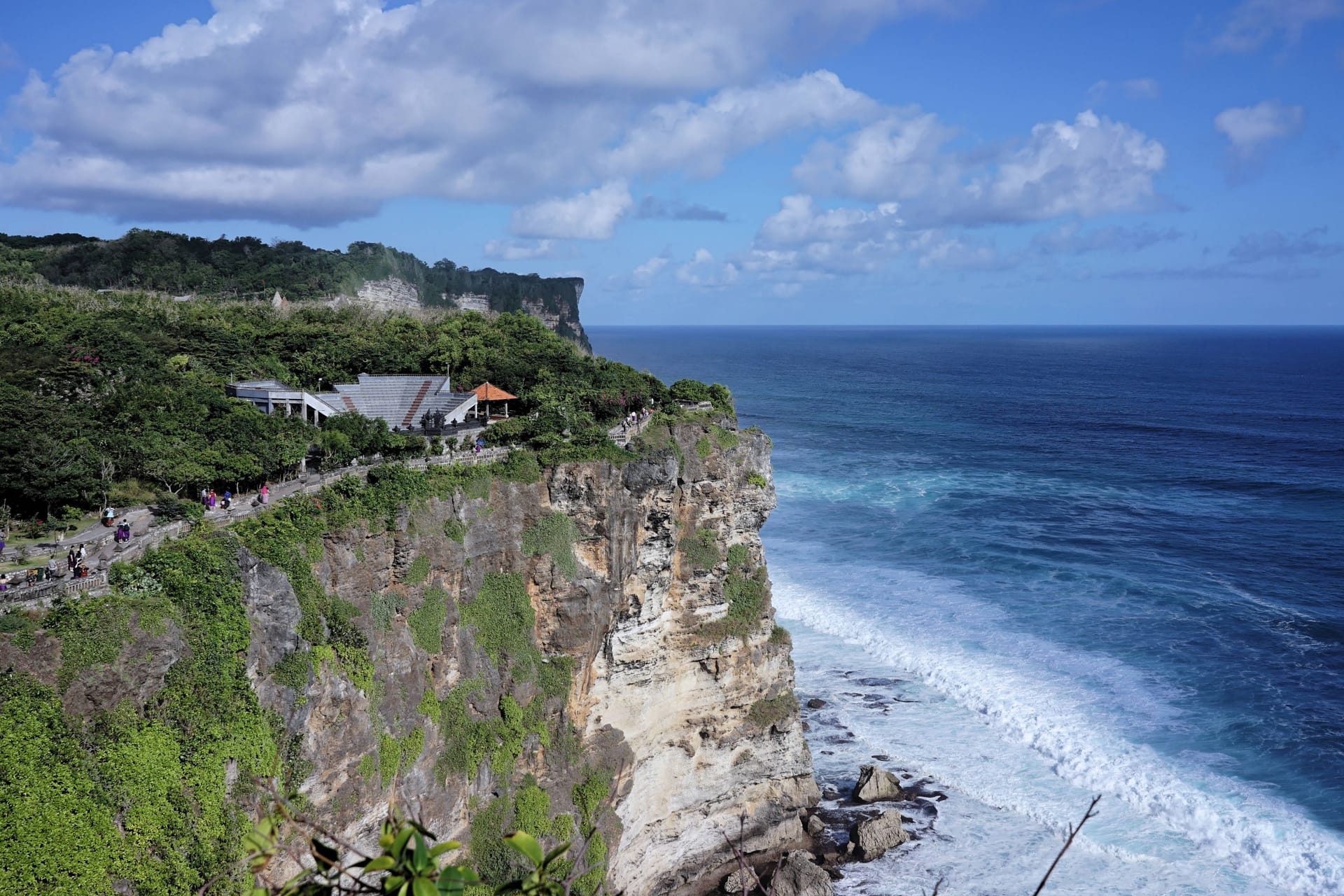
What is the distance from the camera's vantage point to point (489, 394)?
42.2m

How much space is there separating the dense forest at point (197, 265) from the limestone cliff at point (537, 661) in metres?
52.0

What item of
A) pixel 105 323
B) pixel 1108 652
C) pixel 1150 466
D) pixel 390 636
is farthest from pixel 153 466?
pixel 1150 466

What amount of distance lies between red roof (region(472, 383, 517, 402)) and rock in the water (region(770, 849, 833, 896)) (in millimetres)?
22572

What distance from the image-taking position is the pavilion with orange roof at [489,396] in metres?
41.9

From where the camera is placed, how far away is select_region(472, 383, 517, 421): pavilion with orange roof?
41.9 metres

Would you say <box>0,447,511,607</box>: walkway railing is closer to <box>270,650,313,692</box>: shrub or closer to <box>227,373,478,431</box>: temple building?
<box>270,650,313,692</box>: shrub

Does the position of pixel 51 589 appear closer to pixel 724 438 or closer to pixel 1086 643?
pixel 724 438

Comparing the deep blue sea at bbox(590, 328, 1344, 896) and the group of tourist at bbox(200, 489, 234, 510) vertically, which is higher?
the group of tourist at bbox(200, 489, 234, 510)

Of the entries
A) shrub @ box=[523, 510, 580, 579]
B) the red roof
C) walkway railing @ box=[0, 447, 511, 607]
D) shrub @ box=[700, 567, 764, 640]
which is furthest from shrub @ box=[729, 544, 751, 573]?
the red roof

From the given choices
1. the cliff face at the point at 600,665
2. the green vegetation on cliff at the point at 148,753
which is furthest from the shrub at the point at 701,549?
the green vegetation on cliff at the point at 148,753

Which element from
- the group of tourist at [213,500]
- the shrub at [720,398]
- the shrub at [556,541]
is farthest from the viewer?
the shrub at [720,398]

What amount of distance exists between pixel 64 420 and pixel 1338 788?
45.3 metres

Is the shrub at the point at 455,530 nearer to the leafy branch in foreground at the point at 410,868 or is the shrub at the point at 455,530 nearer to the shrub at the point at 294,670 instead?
the shrub at the point at 294,670

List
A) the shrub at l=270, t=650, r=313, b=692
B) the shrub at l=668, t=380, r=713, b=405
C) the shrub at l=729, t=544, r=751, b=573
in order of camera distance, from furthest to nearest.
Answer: the shrub at l=668, t=380, r=713, b=405, the shrub at l=729, t=544, r=751, b=573, the shrub at l=270, t=650, r=313, b=692
